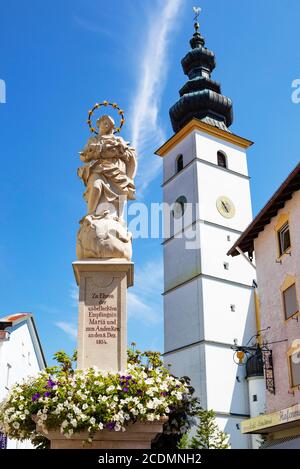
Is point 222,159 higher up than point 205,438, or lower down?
higher up

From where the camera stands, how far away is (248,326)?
4181 cm

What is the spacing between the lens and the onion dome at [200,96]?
2002 inches

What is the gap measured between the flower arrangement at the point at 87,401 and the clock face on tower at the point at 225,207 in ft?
125

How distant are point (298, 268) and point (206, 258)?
20.4m

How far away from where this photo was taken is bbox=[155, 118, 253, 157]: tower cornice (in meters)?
47.9

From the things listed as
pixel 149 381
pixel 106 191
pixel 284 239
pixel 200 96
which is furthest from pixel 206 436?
pixel 200 96

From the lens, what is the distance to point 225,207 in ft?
150

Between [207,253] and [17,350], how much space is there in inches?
741

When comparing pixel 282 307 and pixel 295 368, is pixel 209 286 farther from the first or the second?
pixel 295 368

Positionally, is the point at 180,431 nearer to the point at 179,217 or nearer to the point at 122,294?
the point at 122,294

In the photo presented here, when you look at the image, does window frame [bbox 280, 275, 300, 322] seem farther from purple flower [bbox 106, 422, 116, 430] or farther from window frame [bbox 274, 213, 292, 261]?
purple flower [bbox 106, 422, 116, 430]

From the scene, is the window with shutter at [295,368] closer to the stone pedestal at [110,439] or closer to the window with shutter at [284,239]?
the window with shutter at [284,239]

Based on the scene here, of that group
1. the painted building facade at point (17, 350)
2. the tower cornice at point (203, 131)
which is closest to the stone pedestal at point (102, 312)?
the painted building facade at point (17, 350)

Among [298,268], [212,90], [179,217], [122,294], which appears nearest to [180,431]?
[122,294]
